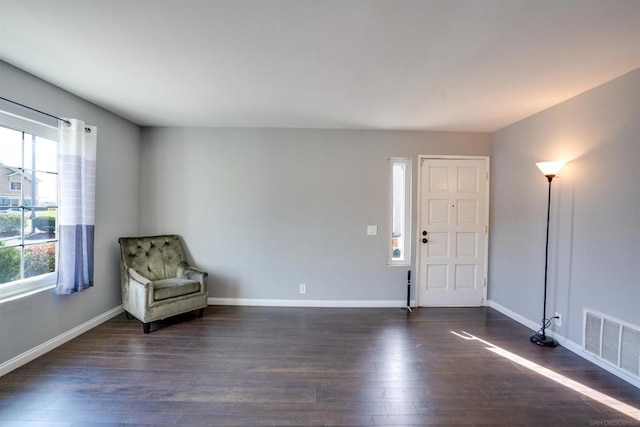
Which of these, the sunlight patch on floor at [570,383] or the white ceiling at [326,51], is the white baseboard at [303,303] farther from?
the white ceiling at [326,51]

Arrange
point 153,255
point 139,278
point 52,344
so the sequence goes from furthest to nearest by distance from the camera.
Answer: point 153,255
point 139,278
point 52,344

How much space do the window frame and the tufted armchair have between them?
258 cm

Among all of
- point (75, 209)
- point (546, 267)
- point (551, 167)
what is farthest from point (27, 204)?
point (546, 267)

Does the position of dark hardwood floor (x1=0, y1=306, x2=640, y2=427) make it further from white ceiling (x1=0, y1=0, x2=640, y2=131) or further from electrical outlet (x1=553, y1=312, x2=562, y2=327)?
white ceiling (x1=0, y1=0, x2=640, y2=131)

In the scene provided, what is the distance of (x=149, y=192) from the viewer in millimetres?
3777

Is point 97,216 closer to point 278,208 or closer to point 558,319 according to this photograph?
point 278,208

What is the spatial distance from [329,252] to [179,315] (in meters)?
2.12

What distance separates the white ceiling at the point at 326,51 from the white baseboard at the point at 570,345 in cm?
246

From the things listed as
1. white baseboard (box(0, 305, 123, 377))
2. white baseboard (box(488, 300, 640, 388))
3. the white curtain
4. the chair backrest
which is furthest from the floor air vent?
white baseboard (box(0, 305, 123, 377))

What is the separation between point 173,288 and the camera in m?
3.09

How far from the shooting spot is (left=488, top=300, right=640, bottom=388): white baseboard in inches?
85.7

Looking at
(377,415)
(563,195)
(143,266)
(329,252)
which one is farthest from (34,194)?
(563,195)

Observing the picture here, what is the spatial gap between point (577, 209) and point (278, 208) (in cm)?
333

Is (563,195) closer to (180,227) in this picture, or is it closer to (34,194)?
(180,227)
